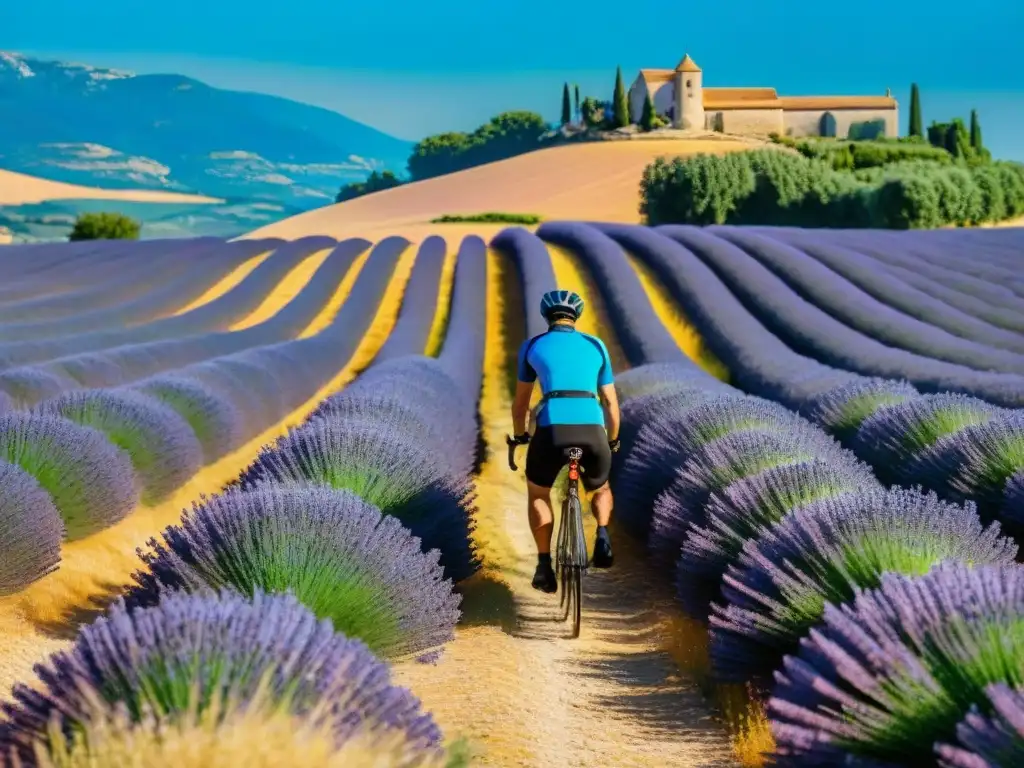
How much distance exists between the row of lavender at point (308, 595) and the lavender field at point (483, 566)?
0.5 inches

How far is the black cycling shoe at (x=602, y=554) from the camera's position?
231 inches

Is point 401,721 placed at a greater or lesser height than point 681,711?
greater

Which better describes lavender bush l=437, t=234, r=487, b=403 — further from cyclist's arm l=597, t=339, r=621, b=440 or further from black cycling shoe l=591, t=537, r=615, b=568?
black cycling shoe l=591, t=537, r=615, b=568

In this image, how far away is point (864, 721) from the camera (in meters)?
2.86

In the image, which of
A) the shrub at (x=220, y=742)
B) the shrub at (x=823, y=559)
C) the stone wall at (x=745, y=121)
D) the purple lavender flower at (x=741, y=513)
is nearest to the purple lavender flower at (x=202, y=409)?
the purple lavender flower at (x=741, y=513)

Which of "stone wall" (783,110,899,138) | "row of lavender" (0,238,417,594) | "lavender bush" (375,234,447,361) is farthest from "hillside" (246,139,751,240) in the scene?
"row of lavender" (0,238,417,594)

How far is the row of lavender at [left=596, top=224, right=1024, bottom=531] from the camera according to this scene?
6.75 meters

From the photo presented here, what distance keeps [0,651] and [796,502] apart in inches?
129

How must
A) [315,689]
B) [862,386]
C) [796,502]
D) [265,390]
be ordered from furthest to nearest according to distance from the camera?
[265,390], [862,386], [796,502], [315,689]

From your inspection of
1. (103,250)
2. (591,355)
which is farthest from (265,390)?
(103,250)

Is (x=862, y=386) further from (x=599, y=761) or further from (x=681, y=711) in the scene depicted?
(x=599, y=761)

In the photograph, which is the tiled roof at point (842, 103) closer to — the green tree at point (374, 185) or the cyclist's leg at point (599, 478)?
the green tree at point (374, 185)

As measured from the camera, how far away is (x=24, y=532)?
6215 mm

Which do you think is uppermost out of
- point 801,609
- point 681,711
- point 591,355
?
point 591,355
